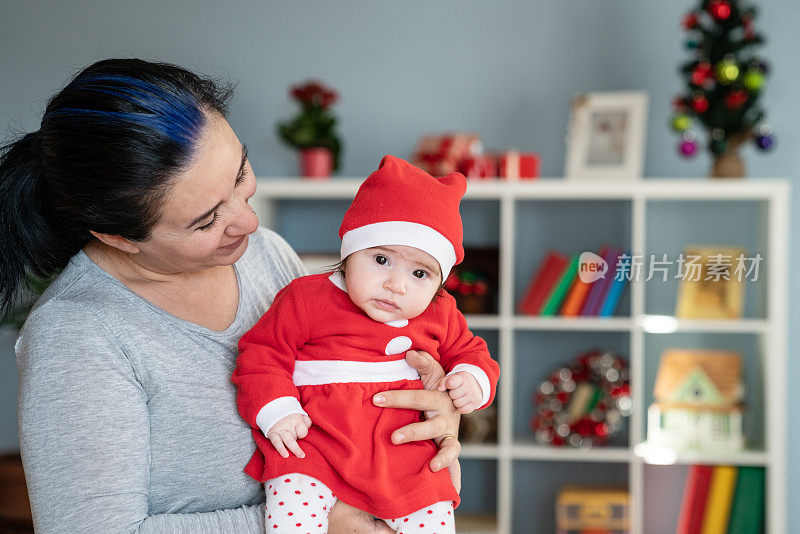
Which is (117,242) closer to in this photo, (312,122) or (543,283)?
(312,122)

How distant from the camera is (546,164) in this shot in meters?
3.03

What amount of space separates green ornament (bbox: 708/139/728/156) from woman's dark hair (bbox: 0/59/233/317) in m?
1.98

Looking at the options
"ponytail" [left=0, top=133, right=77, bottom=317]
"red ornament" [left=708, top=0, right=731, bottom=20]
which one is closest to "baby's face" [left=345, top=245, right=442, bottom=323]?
"ponytail" [left=0, top=133, right=77, bottom=317]

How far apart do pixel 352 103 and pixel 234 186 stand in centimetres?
209

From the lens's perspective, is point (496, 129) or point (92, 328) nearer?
point (92, 328)

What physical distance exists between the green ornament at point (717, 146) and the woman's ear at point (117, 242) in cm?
209

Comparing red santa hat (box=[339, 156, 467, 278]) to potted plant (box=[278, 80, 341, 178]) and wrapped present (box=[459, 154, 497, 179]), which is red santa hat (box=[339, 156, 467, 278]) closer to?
wrapped present (box=[459, 154, 497, 179])

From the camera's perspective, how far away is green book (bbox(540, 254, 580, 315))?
2.78 m

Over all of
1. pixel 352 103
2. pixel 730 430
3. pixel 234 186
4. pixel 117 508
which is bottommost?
pixel 730 430

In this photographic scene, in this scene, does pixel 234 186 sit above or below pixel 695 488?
above

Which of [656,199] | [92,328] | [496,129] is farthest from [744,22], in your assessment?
[92,328]

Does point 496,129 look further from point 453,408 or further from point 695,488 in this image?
point 453,408

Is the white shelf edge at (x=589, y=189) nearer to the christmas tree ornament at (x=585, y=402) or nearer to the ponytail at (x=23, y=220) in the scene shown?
the christmas tree ornament at (x=585, y=402)

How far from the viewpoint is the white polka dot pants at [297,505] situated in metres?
1.08
